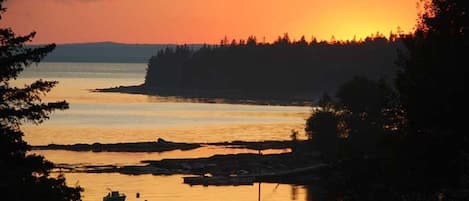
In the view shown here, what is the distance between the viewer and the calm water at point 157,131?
6488 centimetres

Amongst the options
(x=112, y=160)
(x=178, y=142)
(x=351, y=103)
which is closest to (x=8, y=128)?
(x=351, y=103)

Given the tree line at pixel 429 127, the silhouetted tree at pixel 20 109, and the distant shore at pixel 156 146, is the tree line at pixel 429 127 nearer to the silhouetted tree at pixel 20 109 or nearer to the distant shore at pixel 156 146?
the silhouetted tree at pixel 20 109

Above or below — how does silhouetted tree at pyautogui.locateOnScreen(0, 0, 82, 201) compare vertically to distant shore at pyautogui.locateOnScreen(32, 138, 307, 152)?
below

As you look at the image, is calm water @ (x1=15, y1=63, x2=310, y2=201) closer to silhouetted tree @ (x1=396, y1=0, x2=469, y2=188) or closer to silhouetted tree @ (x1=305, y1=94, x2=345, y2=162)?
silhouetted tree @ (x1=305, y1=94, x2=345, y2=162)

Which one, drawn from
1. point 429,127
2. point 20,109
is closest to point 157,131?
point 20,109

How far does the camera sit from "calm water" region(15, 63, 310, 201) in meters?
64.9

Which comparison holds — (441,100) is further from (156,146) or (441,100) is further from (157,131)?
(157,131)

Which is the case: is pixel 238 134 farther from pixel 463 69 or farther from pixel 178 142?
pixel 463 69

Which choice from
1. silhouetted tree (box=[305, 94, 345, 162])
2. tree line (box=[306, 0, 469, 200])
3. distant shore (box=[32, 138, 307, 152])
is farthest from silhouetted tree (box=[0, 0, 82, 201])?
distant shore (box=[32, 138, 307, 152])

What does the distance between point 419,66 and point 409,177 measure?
8.20ft

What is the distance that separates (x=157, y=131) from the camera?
118375 millimetres

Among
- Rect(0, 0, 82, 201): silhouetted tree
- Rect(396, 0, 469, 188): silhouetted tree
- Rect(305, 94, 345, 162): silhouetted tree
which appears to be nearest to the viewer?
Rect(396, 0, 469, 188): silhouetted tree

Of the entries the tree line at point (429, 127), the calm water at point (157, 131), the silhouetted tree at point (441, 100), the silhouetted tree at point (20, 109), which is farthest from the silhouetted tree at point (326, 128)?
the silhouetted tree at point (20, 109)

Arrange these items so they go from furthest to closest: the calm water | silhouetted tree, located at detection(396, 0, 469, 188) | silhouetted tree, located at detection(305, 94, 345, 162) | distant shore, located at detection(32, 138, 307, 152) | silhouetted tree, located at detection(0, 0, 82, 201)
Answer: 1. distant shore, located at detection(32, 138, 307, 152)
2. silhouetted tree, located at detection(305, 94, 345, 162)
3. the calm water
4. silhouetted tree, located at detection(0, 0, 82, 201)
5. silhouetted tree, located at detection(396, 0, 469, 188)
